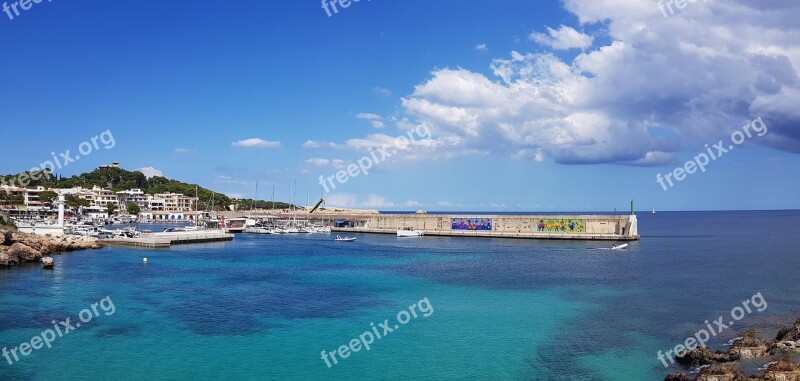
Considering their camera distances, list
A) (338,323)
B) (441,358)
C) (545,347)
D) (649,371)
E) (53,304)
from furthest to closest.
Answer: (53,304) → (338,323) → (545,347) → (441,358) → (649,371)

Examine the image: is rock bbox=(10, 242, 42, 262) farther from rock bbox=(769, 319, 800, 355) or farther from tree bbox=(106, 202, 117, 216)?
tree bbox=(106, 202, 117, 216)

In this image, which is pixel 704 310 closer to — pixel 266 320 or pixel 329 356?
pixel 329 356

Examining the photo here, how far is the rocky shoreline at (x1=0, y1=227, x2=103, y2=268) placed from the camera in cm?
5172

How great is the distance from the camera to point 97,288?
40375 mm

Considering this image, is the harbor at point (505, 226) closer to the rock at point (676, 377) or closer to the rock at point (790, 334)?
the rock at point (790, 334)

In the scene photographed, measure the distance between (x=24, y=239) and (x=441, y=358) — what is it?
5553 cm

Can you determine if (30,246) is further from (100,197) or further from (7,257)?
(100,197)

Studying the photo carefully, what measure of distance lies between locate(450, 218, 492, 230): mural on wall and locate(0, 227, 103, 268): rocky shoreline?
67.0 m

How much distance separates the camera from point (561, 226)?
323 ft

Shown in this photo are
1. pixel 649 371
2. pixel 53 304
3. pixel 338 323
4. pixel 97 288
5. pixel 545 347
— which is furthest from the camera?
pixel 97 288

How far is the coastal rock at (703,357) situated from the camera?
23.1 metres

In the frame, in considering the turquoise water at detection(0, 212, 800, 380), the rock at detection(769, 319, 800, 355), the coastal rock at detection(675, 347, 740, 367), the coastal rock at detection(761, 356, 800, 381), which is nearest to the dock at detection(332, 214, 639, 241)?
the turquoise water at detection(0, 212, 800, 380)

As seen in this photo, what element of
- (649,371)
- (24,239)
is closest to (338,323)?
(649,371)

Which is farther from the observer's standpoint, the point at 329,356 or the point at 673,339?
the point at 673,339
